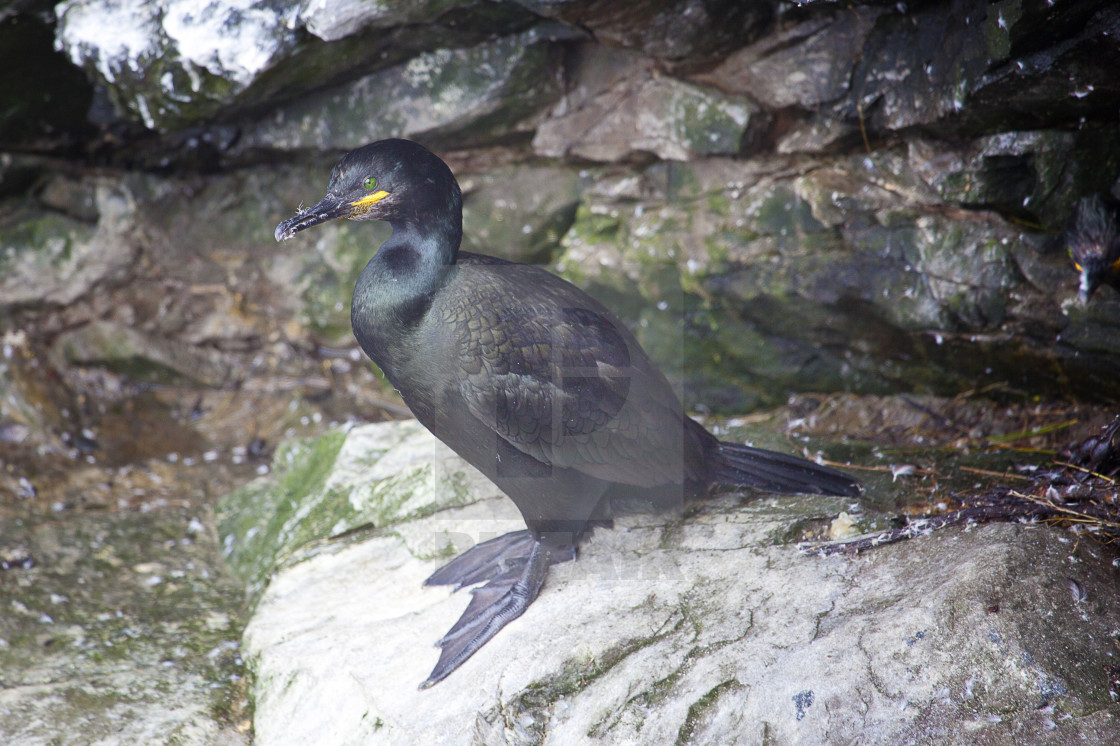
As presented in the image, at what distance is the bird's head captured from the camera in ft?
8.70

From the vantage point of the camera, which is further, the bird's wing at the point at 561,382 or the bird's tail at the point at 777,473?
the bird's tail at the point at 777,473

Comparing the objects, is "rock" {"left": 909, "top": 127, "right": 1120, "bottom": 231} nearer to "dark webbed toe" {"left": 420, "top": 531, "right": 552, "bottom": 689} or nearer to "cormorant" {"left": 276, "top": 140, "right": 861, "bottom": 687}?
"cormorant" {"left": 276, "top": 140, "right": 861, "bottom": 687}

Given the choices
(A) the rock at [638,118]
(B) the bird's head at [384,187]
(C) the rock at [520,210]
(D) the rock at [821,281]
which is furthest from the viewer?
(C) the rock at [520,210]

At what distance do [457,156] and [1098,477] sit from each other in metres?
3.69

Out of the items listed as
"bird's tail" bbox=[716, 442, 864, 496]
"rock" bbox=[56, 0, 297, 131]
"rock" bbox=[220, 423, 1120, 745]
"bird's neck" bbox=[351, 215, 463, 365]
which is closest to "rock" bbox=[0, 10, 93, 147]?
"rock" bbox=[56, 0, 297, 131]

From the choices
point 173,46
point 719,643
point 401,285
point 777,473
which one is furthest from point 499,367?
point 173,46

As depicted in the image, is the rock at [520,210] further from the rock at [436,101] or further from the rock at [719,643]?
the rock at [719,643]

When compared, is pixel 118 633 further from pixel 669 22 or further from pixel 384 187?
pixel 669 22

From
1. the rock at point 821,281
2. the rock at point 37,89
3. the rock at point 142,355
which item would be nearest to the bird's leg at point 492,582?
the rock at point 821,281

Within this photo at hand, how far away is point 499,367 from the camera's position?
2.66 m

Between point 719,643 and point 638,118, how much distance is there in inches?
114

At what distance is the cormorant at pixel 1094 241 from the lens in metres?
3.25

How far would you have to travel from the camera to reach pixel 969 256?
12.5 feet

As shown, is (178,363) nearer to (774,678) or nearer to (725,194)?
(725,194)
